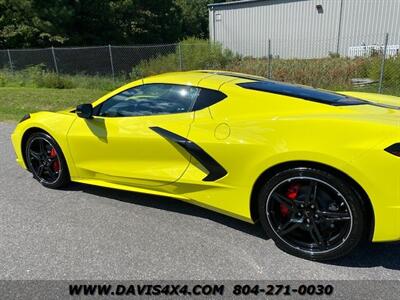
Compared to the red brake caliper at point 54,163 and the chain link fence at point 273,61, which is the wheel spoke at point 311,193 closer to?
the red brake caliper at point 54,163

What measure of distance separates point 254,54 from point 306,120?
21213 millimetres

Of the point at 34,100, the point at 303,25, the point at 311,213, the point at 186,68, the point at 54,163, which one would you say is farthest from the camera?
the point at 303,25

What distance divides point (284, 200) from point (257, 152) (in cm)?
42

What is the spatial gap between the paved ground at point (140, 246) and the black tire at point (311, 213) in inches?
5.3

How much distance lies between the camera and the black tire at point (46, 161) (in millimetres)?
4221

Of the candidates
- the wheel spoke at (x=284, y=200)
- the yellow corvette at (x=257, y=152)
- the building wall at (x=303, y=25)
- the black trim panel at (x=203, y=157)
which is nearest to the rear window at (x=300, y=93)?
the yellow corvette at (x=257, y=152)

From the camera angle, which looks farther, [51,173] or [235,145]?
[51,173]

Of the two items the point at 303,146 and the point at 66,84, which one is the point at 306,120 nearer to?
the point at 303,146

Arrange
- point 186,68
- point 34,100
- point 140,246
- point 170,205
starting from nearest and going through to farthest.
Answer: point 140,246, point 170,205, point 34,100, point 186,68

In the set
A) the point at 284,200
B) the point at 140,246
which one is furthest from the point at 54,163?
the point at 284,200

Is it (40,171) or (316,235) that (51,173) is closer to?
(40,171)

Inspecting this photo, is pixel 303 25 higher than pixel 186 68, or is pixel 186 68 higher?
pixel 303 25

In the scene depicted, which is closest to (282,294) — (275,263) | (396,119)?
(275,263)

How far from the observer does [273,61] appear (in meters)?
14.1
